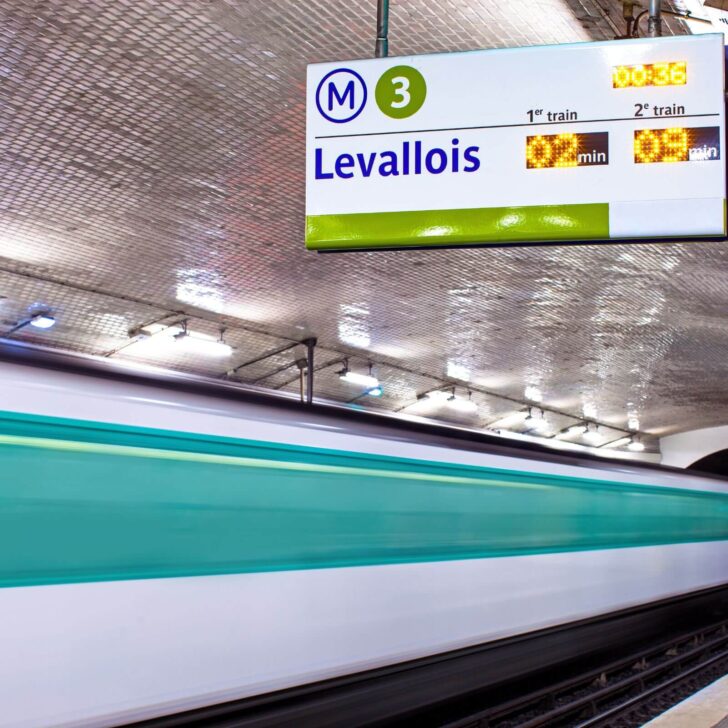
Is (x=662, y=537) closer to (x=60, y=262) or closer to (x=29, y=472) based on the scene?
(x=60, y=262)

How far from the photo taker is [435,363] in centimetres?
1579

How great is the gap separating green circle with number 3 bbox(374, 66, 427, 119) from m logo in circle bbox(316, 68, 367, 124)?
0.09 meters

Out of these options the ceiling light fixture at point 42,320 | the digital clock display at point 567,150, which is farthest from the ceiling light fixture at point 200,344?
A: the digital clock display at point 567,150

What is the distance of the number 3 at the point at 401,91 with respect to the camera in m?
4.33

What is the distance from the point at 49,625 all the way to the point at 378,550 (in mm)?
2289

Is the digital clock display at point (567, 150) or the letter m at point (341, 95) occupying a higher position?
the letter m at point (341, 95)

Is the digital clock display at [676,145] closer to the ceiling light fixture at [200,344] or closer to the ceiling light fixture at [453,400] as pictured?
the ceiling light fixture at [200,344]

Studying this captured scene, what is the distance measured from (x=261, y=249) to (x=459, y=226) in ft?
19.4

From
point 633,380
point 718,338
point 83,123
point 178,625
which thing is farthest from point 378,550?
point 633,380

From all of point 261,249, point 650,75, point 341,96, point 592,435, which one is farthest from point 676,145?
point 592,435

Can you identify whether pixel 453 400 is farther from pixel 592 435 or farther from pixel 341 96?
pixel 341 96

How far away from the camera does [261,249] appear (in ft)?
32.4

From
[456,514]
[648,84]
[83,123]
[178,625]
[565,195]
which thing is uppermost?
[83,123]

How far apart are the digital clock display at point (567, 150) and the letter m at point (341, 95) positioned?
87 centimetres
